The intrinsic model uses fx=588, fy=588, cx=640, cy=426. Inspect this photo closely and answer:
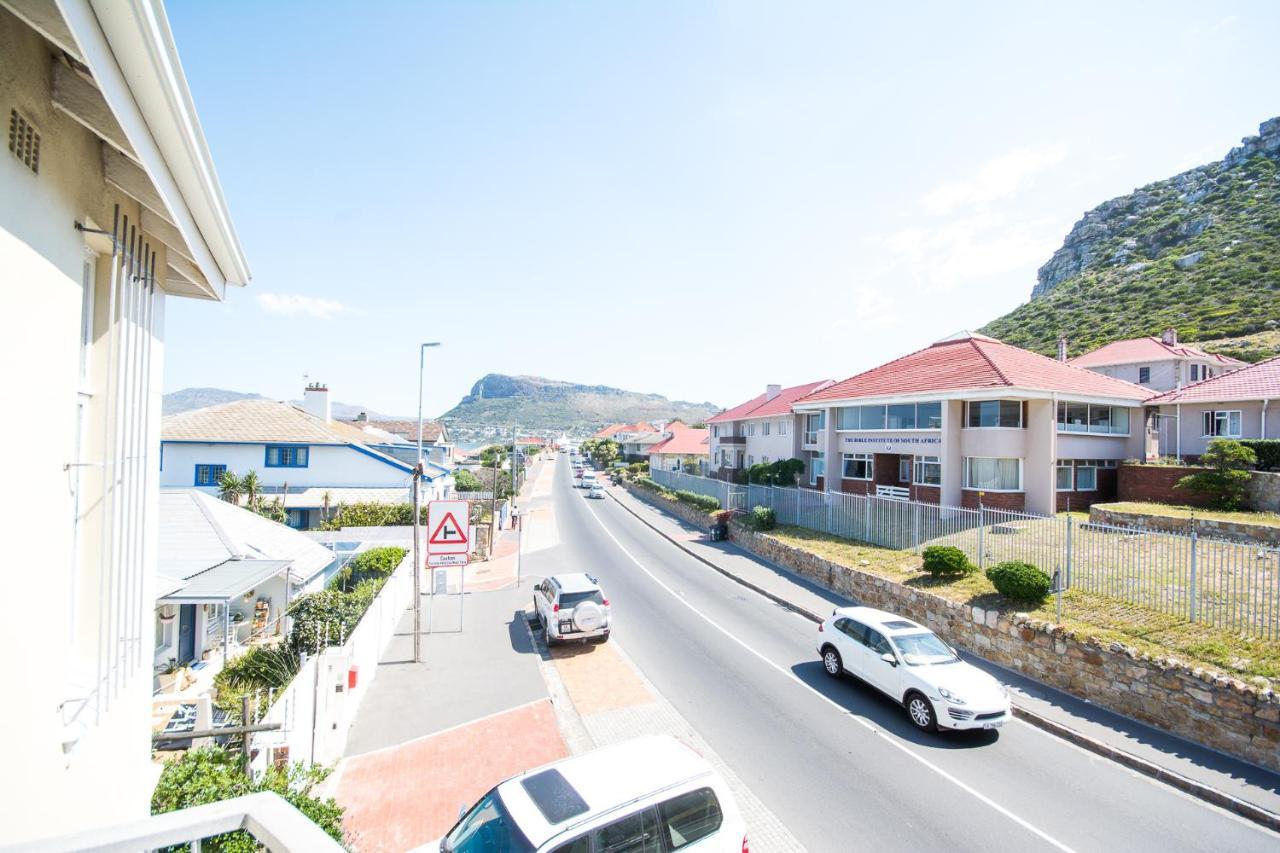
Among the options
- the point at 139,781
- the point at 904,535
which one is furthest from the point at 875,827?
the point at 904,535

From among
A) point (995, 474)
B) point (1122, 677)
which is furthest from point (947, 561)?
point (995, 474)

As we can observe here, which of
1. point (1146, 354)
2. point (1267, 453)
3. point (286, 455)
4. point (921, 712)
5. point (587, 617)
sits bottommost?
point (921, 712)

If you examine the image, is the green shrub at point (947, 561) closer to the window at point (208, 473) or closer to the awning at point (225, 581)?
the awning at point (225, 581)

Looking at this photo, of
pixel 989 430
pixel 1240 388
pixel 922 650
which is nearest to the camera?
pixel 922 650

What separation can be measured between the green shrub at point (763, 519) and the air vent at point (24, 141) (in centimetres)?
2748

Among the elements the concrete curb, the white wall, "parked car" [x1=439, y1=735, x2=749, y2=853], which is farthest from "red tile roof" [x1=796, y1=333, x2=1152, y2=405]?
the white wall

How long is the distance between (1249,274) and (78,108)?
86662 millimetres

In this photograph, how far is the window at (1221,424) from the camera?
2630 centimetres

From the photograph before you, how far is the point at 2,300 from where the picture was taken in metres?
2.64

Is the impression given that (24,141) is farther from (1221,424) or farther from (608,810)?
(1221,424)

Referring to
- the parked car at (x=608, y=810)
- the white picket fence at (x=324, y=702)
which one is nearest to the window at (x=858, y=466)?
the white picket fence at (x=324, y=702)

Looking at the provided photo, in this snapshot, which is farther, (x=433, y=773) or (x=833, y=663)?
Answer: (x=833, y=663)

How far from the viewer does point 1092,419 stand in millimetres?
25328

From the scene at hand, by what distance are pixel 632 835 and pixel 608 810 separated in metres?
0.34
